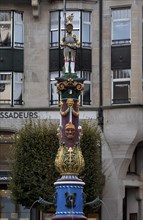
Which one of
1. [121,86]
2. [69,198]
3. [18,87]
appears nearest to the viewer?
[69,198]

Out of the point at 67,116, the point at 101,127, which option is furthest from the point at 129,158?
the point at 67,116

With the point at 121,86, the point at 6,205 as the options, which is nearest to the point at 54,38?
the point at 121,86

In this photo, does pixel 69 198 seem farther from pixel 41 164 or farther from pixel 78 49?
pixel 78 49

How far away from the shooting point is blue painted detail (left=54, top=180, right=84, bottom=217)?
28125mm

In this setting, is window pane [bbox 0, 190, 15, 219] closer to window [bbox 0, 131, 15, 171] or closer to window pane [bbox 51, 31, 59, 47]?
window [bbox 0, 131, 15, 171]

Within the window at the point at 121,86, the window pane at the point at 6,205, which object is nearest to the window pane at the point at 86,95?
the window at the point at 121,86

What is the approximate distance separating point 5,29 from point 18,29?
756 millimetres

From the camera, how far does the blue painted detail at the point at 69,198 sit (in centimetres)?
2812

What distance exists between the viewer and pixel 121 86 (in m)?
50.8

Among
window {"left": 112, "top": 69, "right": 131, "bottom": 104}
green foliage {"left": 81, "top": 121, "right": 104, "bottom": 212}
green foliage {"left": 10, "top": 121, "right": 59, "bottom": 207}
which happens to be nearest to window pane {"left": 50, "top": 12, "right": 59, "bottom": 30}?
window {"left": 112, "top": 69, "right": 131, "bottom": 104}

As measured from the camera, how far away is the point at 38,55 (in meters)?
51.9

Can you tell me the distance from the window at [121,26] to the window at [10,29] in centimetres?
544

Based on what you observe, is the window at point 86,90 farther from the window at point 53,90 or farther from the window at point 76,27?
the window at point 76,27

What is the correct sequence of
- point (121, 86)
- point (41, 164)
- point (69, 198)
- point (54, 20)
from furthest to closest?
1. point (54, 20)
2. point (121, 86)
3. point (41, 164)
4. point (69, 198)
